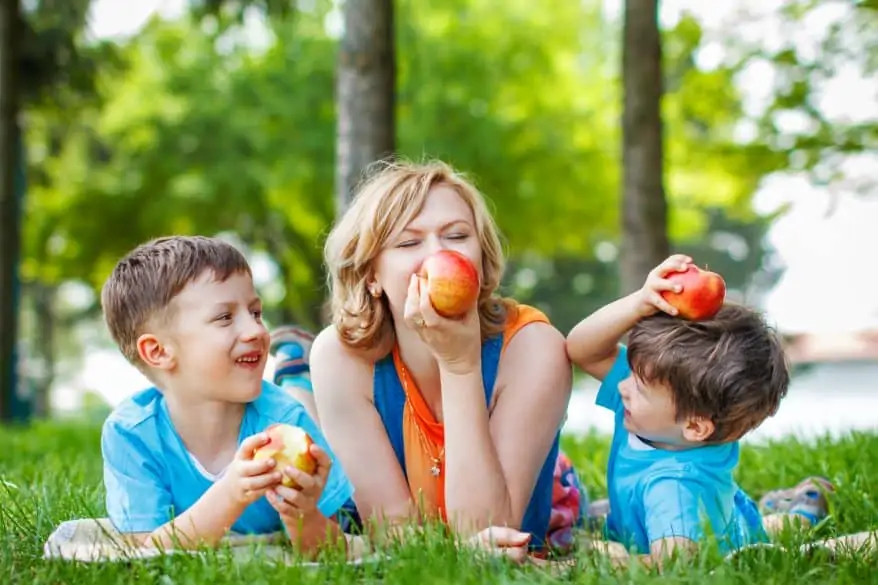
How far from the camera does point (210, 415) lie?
322 centimetres

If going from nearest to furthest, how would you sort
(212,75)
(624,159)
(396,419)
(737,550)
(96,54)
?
(737,550)
(396,419)
(624,159)
(96,54)
(212,75)

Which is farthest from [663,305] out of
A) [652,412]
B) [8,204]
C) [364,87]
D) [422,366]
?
[8,204]

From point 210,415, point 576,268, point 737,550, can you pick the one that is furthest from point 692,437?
point 576,268

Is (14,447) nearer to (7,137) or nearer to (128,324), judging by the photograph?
(128,324)

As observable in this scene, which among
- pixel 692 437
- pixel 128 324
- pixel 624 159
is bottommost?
pixel 692 437

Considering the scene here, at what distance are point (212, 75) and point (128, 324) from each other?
1547 centimetres

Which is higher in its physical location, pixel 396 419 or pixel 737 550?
pixel 396 419

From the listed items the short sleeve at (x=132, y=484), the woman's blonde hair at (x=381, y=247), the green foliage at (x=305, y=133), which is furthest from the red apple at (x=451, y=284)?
the green foliage at (x=305, y=133)

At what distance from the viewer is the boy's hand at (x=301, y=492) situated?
2729 millimetres

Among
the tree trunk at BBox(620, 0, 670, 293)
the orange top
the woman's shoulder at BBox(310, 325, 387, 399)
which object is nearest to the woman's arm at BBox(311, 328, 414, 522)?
the woman's shoulder at BBox(310, 325, 387, 399)

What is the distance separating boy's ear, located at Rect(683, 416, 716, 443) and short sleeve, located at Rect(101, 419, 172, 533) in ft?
5.04

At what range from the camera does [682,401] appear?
3.16 m

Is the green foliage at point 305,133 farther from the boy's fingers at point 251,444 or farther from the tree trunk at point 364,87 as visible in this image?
the boy's fingers at point 251,444

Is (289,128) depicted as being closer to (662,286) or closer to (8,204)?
(8,204)
